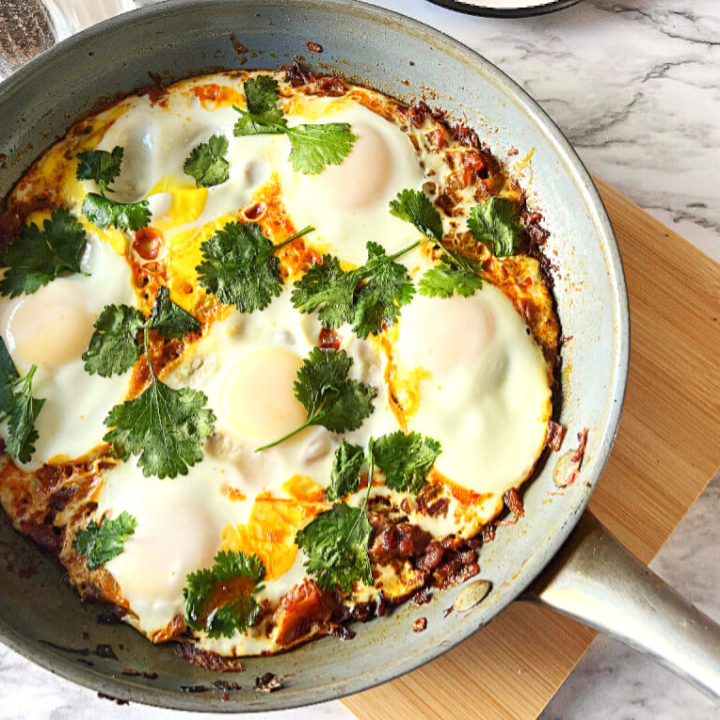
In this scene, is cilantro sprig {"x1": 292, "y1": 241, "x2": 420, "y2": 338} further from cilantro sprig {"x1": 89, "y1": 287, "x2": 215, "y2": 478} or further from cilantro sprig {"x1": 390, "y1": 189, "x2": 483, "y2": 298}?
cilantro sprig {"x1": 89, "y1": 287, "x2": 215, "y2": 478}

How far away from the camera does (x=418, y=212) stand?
2691 millimetres

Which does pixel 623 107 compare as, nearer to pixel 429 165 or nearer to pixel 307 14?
pixel 429 165

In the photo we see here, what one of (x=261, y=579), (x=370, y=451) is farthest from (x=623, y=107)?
(x=261, y=579)

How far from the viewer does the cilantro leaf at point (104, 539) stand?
2512mm

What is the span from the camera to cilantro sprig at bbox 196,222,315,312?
2.65 metres

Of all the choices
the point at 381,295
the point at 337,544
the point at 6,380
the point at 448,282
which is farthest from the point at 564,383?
the point at 6,380

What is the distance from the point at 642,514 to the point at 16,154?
8.66 ft

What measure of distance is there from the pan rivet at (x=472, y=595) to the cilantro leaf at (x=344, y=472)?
0.50 m

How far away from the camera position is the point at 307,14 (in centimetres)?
277

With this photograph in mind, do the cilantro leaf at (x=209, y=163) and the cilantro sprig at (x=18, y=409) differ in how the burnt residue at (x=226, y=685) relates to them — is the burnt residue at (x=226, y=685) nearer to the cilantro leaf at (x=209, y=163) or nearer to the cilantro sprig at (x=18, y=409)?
the cilantro sprig at (x=18, y=409)

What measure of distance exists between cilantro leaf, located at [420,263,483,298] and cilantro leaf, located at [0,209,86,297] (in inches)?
48.1

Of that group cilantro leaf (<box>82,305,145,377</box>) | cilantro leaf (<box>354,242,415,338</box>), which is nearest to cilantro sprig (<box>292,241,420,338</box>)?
cilantro leaf (<box>354,242,415,338</box>)

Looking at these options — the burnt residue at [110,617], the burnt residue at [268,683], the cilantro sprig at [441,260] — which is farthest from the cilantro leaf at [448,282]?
the burnt residue at [110,617]

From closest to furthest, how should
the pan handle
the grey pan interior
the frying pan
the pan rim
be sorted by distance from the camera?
the pan handle, the frying pan, the grey pan interior, the pan rim
